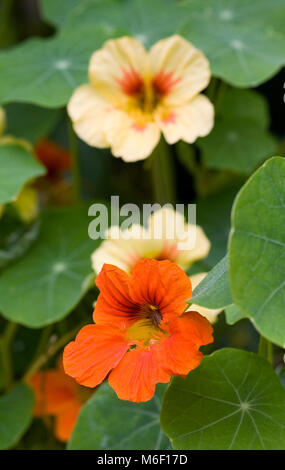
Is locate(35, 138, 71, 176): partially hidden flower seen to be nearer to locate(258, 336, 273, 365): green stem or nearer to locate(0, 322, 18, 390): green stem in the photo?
locate(0, 322, 18, 390): green stem

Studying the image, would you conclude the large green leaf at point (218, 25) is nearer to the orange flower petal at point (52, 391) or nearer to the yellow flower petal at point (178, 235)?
the yellow flower petal at point (178, 235)

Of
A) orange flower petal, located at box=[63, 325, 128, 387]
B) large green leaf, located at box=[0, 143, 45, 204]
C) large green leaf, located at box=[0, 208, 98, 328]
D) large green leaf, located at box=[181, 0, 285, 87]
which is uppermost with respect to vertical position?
orange flower petal, located at box=[63, 325, 128, 387]

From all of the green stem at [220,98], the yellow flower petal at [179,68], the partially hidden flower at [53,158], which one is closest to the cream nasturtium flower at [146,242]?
the yellow flower petal at [179,68]

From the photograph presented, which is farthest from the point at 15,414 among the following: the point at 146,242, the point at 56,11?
the point at 56,11

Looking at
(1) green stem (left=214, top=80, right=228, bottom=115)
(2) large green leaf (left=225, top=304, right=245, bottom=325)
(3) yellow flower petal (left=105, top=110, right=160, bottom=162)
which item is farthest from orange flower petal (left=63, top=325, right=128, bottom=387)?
(1) green stem (left=214, top=80, right=228, bottom=115)

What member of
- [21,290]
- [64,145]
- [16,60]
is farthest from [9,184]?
[64,145]

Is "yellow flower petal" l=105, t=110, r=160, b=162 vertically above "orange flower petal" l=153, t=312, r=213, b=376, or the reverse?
"orange flower petal" l=153, t=312, r=213, b=376
